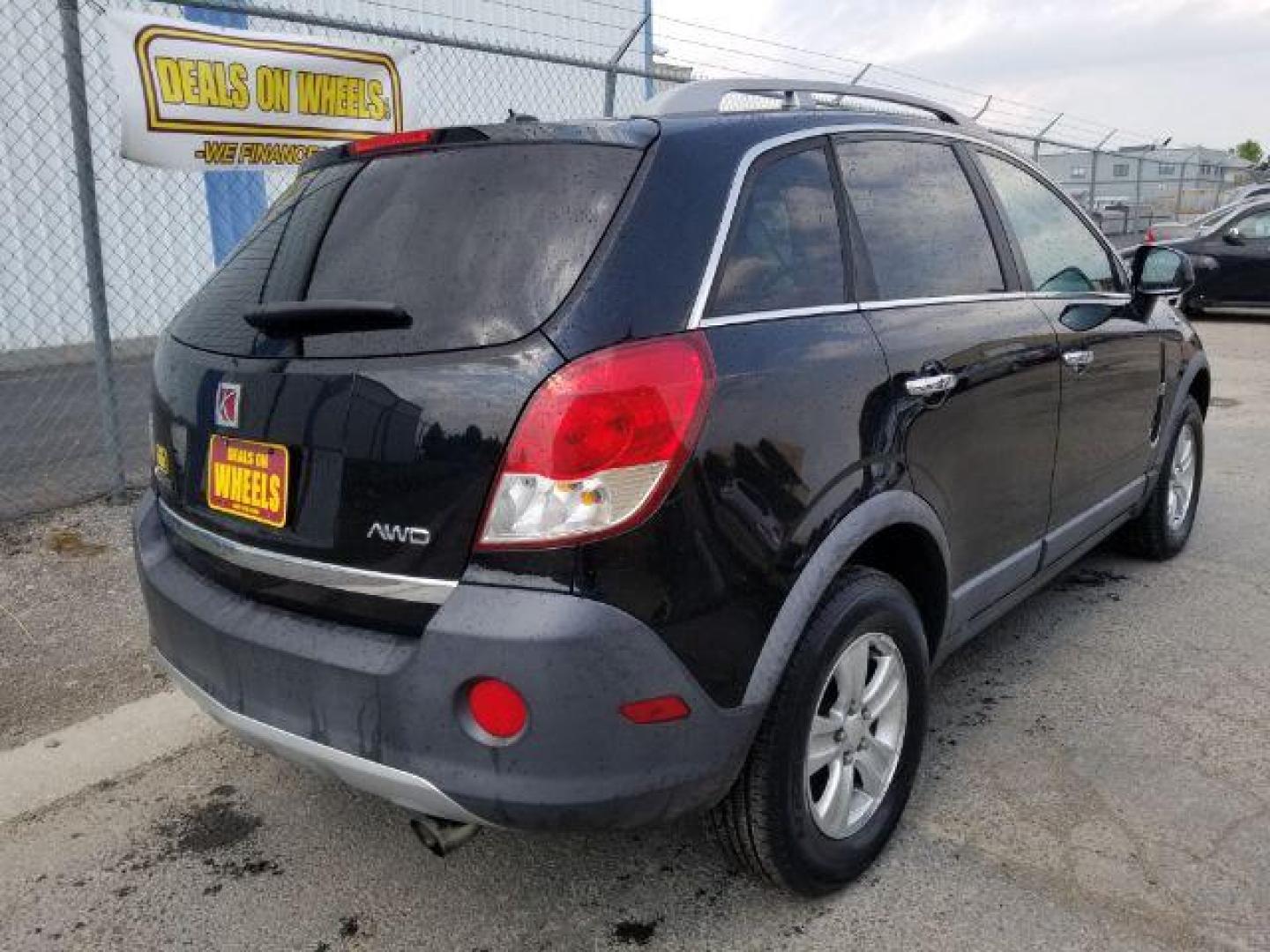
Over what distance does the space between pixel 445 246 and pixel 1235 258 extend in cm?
1353

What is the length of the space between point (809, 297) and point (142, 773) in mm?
2287

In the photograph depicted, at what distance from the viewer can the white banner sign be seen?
475cm

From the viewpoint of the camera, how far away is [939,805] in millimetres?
2740

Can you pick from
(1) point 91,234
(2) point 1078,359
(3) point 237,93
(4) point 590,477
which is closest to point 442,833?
(4) point 590,477

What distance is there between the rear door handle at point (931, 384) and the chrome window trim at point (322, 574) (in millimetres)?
1216

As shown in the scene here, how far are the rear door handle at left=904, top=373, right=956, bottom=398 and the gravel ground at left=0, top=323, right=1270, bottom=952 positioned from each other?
1079 mm

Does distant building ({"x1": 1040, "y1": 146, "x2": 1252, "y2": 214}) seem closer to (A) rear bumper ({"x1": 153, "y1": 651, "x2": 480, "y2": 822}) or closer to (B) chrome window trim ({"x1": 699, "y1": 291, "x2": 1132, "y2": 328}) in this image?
(B) chrome window trim ({"x1": 699, "y1": 291, "x2": 1132, "y2": 328})

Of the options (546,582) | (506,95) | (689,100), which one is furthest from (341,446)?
(506,95)

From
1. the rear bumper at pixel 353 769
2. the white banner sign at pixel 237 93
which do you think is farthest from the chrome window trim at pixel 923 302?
the white banner sign at pixel 237 93

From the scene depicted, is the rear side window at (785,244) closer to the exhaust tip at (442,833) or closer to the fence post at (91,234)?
the exhaust tip at (442,833)

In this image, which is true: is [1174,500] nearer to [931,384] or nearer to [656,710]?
[931,384]

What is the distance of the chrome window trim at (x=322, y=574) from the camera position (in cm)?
192

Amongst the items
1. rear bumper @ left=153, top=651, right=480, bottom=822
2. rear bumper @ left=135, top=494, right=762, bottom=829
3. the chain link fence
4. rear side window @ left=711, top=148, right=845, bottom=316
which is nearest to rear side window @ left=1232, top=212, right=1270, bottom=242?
the chain link fence

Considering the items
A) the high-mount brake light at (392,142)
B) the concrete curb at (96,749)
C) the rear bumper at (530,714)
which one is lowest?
the concrete curb at (96,749)
